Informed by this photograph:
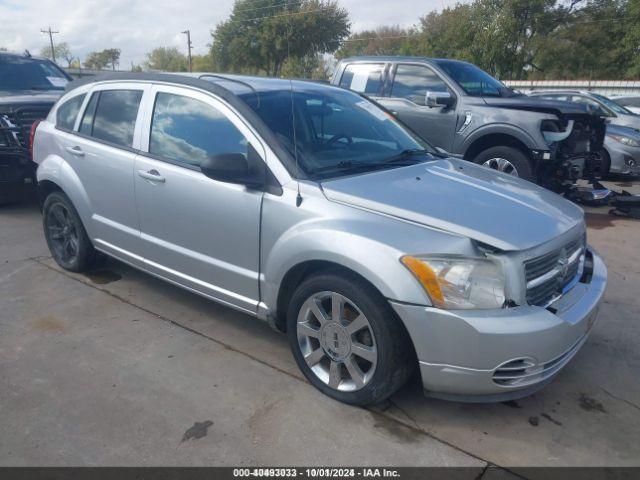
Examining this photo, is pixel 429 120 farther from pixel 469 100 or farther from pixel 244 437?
pixel 244 437

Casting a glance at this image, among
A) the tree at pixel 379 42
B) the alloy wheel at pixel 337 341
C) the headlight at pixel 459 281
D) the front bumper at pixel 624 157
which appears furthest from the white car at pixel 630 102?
the tree at pixel 379 42

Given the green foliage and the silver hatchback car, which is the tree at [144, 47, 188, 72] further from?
the silver hatchback car

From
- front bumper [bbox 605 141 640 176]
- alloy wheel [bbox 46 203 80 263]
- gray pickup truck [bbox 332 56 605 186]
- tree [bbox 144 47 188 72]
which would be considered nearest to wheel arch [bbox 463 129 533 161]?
gray pickup truck [bbox 332 56 605 186]

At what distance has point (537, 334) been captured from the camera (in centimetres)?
258

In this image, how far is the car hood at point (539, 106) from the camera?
257 inches

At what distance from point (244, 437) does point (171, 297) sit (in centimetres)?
198

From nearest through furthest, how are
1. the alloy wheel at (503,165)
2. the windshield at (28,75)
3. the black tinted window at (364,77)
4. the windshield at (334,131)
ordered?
the windshield at (334,131) → the alloy wheel at (503,165) → the black tinted window at (364,77) → the windshield at (28,75)

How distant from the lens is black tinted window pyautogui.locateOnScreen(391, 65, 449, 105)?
7.32m

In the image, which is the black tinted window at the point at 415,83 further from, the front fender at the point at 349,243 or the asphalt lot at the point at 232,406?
the front fender at the point at 349,243

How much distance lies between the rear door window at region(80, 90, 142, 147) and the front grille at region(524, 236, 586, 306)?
9.64 ft

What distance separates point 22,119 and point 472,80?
5952 mm

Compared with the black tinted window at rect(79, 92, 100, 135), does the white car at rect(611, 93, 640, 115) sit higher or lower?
lower

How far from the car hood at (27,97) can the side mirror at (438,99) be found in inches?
195

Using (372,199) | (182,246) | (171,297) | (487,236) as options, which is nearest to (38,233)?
(171,297)
